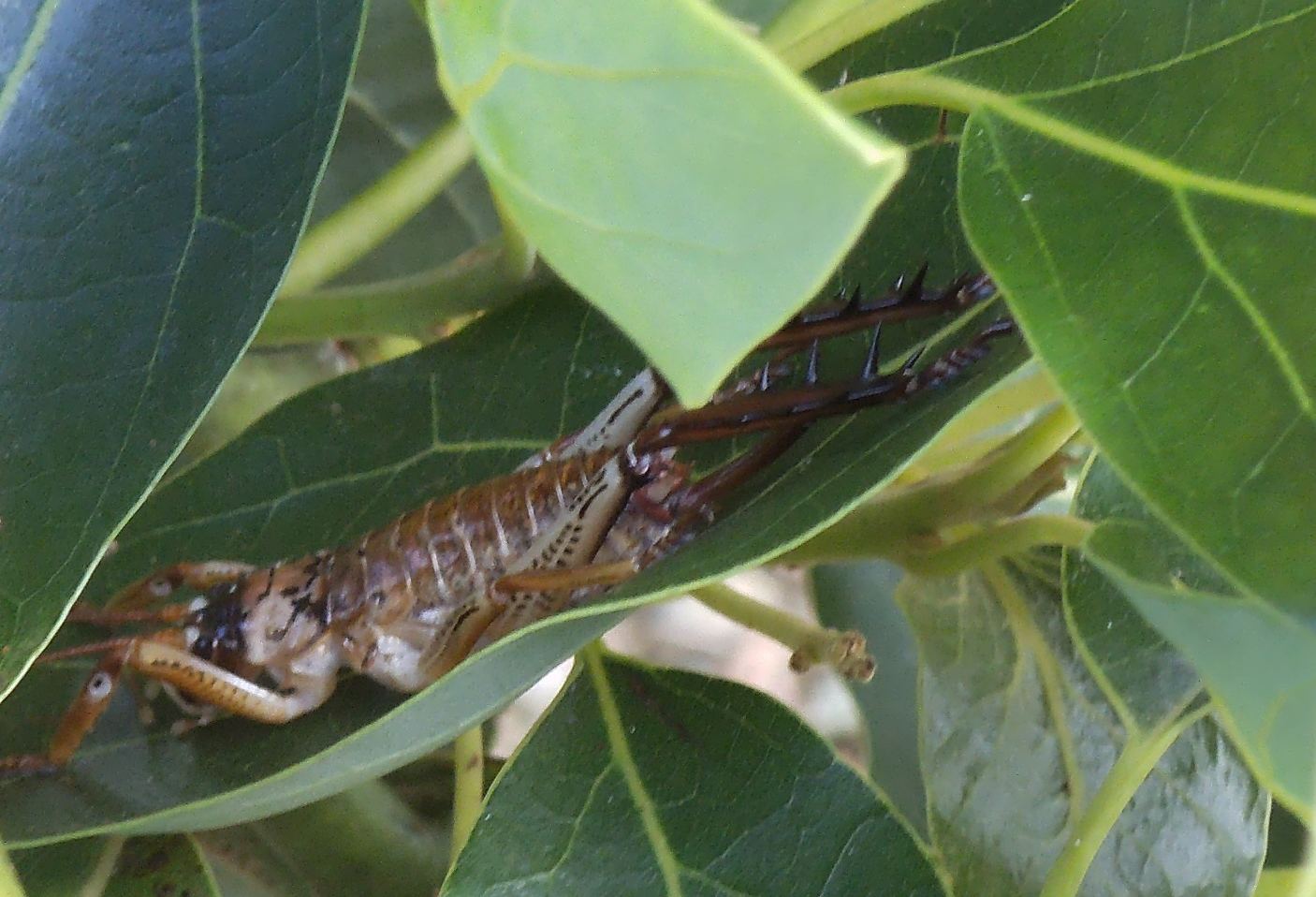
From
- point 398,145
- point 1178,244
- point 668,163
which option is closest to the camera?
point 668,163

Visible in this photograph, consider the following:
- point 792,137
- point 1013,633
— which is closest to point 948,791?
point 1013,633

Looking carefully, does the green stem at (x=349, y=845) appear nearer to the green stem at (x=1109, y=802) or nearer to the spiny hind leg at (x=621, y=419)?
the spiny hind leg at (x=621, y=419)

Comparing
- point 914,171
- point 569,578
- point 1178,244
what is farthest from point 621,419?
point 1178,244

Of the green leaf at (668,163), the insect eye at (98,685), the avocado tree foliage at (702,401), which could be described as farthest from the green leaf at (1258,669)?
the insect eye at (98,685)

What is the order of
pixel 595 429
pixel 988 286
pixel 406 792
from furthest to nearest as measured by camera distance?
pixel 406 792 < pixel 595 429 < pixel 988 286

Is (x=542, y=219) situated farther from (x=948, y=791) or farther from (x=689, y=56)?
(x=948, y=791)

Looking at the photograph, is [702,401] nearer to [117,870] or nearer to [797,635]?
[797,635]

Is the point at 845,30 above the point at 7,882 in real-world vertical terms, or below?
above

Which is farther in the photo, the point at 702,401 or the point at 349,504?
the point at 349,504

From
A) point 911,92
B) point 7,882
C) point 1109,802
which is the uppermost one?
point 911,92
